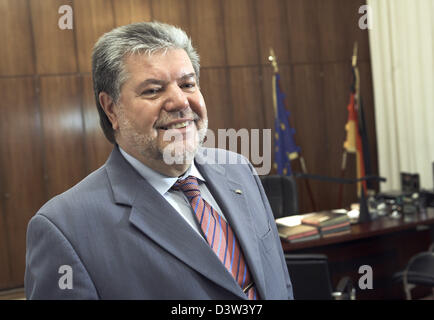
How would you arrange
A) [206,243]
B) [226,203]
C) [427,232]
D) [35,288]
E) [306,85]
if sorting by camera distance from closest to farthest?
[35,288] < [206,243] < [226,203] < [427,232] < [306,85]

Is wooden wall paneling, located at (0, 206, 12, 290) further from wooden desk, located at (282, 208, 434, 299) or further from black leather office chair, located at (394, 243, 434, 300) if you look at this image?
black leather office chair, located at (394, 243, 434, 300)

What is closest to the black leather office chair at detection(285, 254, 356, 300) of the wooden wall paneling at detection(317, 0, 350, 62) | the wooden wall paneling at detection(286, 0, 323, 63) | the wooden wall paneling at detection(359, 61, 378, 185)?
the wooden wall paneling at detection(286, 0, 323, 63)

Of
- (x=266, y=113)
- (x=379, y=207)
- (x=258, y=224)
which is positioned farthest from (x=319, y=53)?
(x=258, y=224)

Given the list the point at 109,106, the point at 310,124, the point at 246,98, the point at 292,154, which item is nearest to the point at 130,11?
the point at 246,98

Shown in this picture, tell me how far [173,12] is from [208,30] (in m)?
0.50

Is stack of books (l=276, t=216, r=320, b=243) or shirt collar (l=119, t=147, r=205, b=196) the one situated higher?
shirt collar (l=119, t=147, r=205, b=196)

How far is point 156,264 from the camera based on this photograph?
3.62 ft

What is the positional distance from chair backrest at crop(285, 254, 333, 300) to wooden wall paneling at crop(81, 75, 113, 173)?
3547 millimetres

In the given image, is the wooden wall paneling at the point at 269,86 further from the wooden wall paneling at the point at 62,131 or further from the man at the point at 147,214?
the man at the point at 147,214

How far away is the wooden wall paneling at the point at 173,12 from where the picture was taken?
230 inches

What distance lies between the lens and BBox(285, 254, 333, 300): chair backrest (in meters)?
2.66

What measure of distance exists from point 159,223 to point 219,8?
5382mm

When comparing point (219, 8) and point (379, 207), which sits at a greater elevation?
point (219, 8)
